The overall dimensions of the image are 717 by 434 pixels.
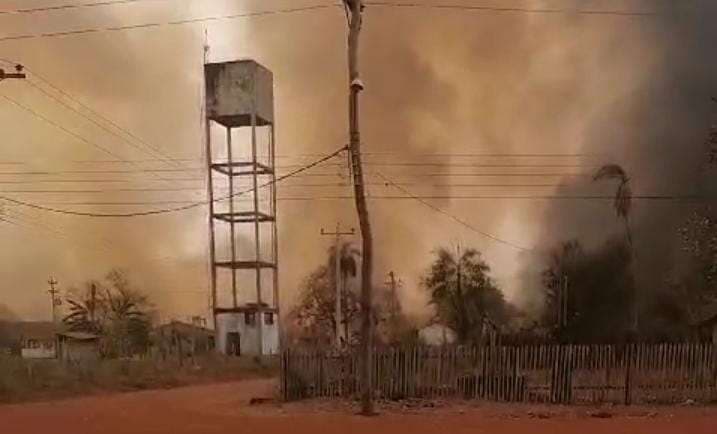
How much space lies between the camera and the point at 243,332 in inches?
2111

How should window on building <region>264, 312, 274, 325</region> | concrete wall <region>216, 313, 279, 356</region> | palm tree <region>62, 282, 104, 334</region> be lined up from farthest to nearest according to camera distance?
palm tree <region>62, 282, 104, 334</region> → window on building <region>264, 312, 274, 325</region> → concrete wall <region>216, 313, 279, 356</region>

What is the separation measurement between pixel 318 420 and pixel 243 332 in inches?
1357

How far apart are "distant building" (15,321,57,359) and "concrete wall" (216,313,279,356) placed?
44.7 feet

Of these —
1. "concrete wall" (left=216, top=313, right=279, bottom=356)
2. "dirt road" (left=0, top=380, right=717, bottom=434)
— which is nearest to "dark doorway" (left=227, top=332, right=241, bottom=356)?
"concrete wall" (left=216, top=313, right=279, bottom=356)

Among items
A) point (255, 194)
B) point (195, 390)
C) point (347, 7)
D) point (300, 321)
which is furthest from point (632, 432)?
point (300, 321)

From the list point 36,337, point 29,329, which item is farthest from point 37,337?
point 29,329

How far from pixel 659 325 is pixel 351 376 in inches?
1046

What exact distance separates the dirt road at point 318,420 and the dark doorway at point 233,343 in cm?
2825

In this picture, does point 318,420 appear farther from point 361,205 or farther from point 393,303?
point 393,303

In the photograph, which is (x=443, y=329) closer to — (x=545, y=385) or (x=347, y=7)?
(x=545, y=385)

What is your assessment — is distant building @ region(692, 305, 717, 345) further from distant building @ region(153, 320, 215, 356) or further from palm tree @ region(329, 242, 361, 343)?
distant building @ region(153, 320, 215, 356)

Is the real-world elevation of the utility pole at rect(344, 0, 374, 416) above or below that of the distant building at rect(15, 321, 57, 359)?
below

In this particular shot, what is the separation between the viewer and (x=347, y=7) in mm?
21953

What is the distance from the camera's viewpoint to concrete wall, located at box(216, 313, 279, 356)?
53312 mm
